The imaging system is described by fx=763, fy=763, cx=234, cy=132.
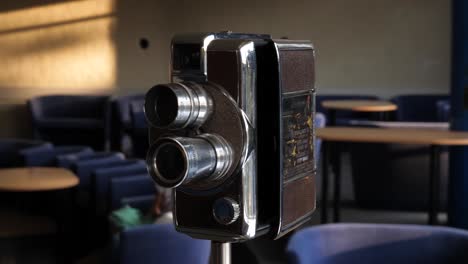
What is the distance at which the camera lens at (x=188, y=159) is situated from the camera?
0.89 m

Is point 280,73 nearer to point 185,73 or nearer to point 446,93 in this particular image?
point 185,73

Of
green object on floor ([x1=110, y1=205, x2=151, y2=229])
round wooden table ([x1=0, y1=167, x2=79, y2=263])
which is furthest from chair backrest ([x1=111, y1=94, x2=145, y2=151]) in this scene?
green object on floor ([x1=110, y1=205, x2=151, y2=229])

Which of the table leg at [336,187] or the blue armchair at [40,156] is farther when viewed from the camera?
the blue armchair at [40,156]

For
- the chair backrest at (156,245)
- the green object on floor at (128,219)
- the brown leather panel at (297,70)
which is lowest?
the green object on floor at (128,219)

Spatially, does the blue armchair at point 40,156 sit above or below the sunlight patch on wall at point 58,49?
below

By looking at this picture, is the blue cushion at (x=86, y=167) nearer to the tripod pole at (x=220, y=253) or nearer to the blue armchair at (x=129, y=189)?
the blue armchair at (x=129, y=189)

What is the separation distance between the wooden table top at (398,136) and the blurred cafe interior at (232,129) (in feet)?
0.05

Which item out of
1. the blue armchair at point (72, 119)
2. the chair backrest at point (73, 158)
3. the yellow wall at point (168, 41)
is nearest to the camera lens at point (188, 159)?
the chair backrest at point (73, 158)

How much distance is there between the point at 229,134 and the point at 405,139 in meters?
4.19

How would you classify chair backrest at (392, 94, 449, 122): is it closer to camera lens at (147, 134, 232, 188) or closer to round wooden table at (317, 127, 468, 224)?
round wooden table at (317, 127, 468, 224)

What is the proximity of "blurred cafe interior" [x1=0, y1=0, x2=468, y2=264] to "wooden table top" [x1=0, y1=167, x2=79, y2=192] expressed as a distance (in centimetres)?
1

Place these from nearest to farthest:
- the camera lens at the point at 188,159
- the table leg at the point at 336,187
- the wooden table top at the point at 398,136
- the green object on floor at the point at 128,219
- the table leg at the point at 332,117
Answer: the camera lens at the point at 188,159, the green object on floor at the point at 128,219, the wooden table top at the point at 398,136, the table leg at the point at 336,187, the table leg at the point at 332,117

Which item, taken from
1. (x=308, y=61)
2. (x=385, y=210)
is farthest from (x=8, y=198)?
(x=308, y=61)

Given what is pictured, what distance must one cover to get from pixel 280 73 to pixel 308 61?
3.9 inches
